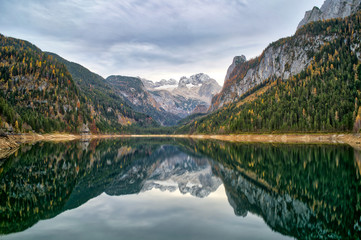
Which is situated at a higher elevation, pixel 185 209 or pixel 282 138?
pixel 185 209

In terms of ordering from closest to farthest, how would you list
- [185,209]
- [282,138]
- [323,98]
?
[185,209] → [282,138] → [323,98]

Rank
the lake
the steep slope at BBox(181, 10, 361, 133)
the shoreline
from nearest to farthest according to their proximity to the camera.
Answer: the lake < the shoreline < the steep slope at BBox(181, 10, 361, 133)

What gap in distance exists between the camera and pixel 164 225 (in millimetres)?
14906

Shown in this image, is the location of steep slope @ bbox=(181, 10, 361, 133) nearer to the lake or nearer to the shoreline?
the shoreline

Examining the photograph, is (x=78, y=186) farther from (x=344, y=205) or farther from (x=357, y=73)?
(x=357, y=73)

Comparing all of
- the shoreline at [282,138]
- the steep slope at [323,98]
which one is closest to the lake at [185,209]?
the shoreline at [282,138]

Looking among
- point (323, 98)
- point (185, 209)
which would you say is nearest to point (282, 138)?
point (323, 98)

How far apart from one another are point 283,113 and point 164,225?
14353 centimetres

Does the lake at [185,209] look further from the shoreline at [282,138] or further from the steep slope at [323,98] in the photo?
the steep slope at [323,98]

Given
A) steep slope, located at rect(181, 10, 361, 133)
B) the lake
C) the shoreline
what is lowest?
the shoreline

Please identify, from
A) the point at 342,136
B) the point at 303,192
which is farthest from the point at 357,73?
the point at 303,192

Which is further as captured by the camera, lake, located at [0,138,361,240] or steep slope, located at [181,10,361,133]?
steep slope, located at [181,10,361,133]

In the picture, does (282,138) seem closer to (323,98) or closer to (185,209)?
(323,98)

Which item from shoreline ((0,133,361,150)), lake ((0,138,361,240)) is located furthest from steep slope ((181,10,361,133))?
lake ((0,138,361,240))
